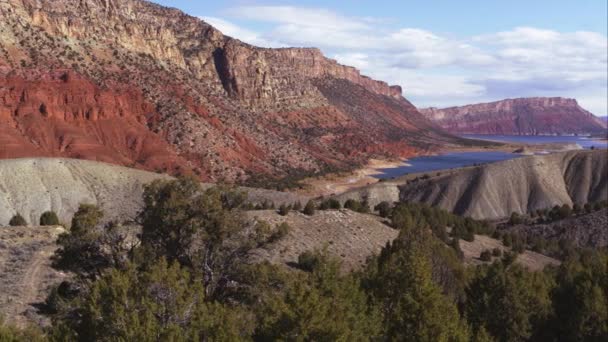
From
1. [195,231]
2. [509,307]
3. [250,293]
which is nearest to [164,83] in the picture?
[195,231]

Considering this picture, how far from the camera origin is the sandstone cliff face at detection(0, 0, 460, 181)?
3622 inches

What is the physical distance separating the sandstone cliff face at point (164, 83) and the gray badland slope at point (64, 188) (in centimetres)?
1605

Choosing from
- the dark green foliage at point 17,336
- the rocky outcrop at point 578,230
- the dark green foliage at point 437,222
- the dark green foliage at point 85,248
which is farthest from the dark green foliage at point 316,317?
the rocky outcrop at point 578,230

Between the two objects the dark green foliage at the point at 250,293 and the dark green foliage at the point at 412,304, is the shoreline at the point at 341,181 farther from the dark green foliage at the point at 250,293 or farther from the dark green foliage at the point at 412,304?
the dark green foliage at the point at 412,304

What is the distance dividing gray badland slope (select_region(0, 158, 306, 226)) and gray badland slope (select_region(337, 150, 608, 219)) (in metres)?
33.8

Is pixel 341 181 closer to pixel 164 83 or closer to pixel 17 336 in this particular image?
pixel 164 83

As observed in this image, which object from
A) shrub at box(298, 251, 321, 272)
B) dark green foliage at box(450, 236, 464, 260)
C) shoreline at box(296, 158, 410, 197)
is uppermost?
shrub at box(298, 251, 321, 272)

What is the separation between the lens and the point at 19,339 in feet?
53.0

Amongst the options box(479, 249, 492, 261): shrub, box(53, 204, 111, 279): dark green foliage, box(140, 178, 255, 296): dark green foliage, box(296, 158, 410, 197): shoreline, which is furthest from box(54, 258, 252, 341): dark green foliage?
box(296, 158, 410, 197): shoreline

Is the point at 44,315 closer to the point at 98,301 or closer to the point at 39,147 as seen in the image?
the point at 98,301

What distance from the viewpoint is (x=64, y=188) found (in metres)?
61.8

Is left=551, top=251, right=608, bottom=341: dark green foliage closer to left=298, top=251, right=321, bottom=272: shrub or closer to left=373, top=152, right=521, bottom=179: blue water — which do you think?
left=298, top=251, right=321, bottom=272: shrub

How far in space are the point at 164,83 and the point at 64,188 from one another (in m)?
52.0

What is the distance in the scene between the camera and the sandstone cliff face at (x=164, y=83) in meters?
92.0
